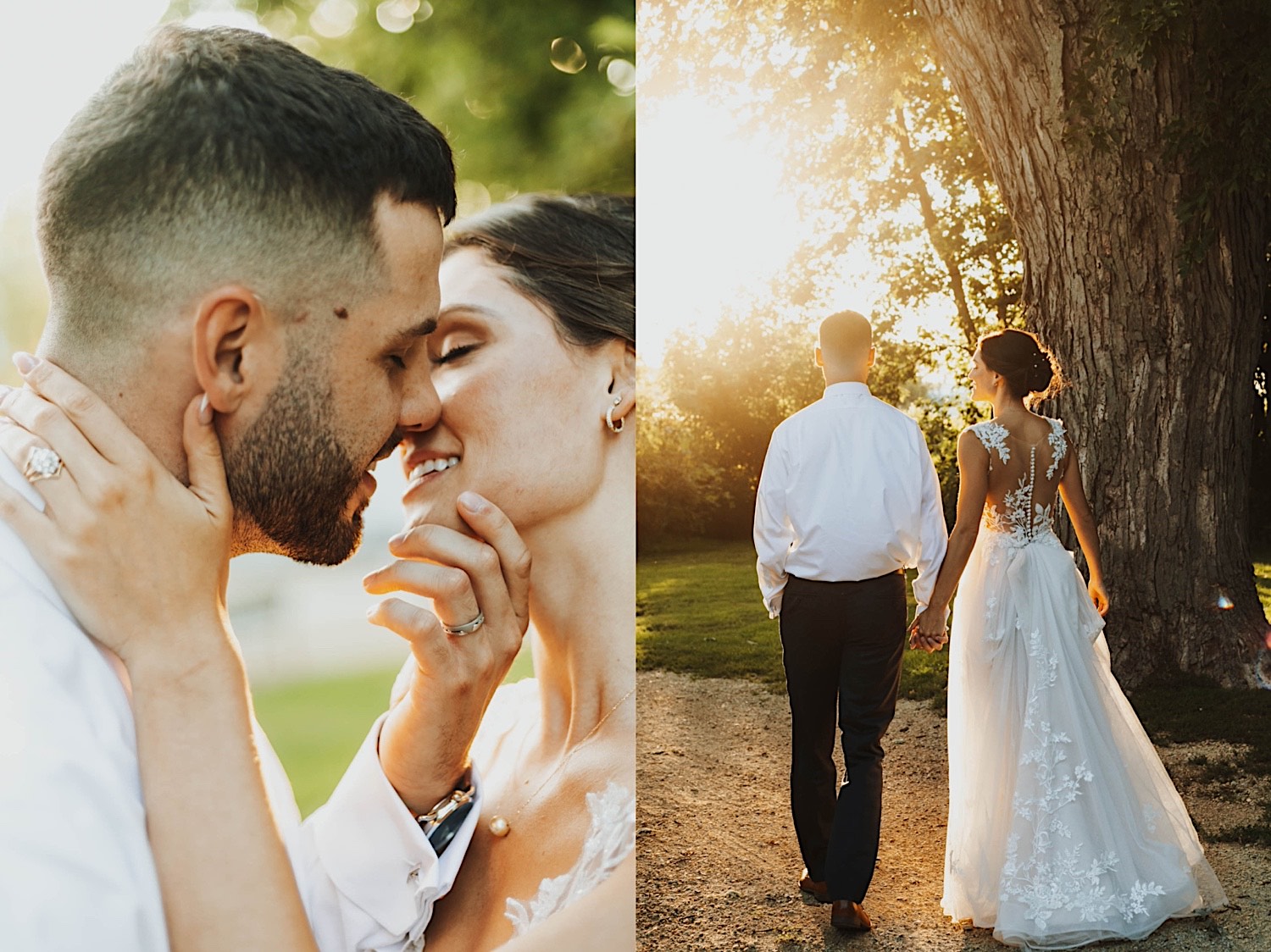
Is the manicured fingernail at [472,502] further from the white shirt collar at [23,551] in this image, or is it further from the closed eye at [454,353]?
the white shirt collar at [23,551]

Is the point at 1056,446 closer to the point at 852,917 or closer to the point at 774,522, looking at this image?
the point at 774,522

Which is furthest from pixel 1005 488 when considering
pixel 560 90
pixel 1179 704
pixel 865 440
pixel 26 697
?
pixel 26 697

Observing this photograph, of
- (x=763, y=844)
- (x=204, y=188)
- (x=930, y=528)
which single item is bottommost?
(x=763, y=844)

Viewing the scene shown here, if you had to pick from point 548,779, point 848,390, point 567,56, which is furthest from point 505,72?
point 848,390

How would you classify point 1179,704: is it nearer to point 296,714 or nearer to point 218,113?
point 296,714

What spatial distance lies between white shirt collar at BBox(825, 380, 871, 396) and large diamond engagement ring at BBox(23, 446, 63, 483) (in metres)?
2.35

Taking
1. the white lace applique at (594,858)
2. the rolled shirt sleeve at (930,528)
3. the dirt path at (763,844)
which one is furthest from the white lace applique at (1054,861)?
the white lace applique at (594,858)

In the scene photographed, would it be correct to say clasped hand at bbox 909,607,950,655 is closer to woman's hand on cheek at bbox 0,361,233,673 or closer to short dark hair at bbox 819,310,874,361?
short dark hair at bbox 819,310,874,361

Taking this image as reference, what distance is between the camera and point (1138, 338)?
3605 millimetres

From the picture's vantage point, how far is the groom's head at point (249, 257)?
4.71 ft

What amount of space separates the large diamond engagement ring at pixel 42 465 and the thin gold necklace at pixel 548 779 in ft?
2.84

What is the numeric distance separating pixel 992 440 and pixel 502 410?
179 centimetres

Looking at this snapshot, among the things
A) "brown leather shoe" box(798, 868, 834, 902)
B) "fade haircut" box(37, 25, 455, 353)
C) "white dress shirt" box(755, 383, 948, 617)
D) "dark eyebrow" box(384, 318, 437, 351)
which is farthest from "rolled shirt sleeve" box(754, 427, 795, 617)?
"fade haircut" box(37, 25, 455, 353)

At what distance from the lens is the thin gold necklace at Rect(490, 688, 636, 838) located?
184 cm
